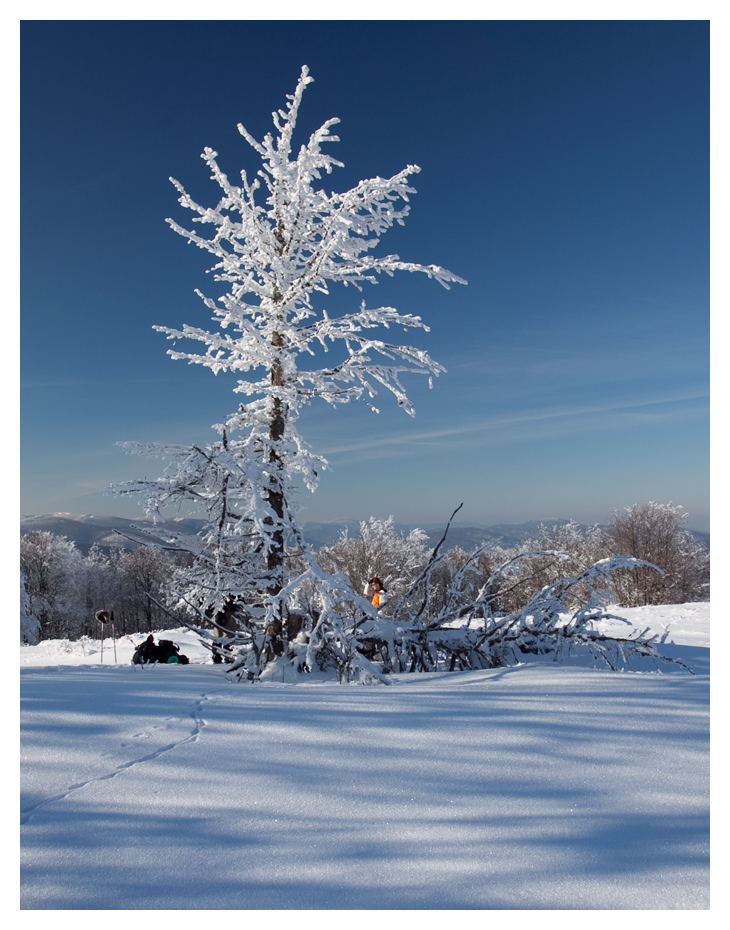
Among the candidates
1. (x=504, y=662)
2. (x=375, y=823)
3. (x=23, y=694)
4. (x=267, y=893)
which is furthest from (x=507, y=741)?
(x=504, y=662)

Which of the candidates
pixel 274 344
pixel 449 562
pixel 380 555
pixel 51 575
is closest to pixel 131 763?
pixel 274 344

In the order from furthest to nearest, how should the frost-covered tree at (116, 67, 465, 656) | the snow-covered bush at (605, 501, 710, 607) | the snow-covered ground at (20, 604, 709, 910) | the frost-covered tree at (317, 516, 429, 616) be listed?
1. the frost-covered tree at (317, 516, 429, 616)
2. the snow-covered bush at (605, 501, 710, 607)
3. the frost-covered tree at (116, 67, 465, 656)
4. the snow-covered ground at (20, 604, 709, 910)

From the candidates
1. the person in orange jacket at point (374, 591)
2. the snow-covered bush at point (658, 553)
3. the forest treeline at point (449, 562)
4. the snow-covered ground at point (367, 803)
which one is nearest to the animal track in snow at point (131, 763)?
the snow-covered ground at point (367, 803)

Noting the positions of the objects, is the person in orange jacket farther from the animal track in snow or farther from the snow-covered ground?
the animal track in snow

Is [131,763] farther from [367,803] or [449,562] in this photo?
[449,562]

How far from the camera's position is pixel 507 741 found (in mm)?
2135

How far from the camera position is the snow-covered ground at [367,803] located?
1301 millimetres

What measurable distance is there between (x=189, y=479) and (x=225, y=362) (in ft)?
4.75

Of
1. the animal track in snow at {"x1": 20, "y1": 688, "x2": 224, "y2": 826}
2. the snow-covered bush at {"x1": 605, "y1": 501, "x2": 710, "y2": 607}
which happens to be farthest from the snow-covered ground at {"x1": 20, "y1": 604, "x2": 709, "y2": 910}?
the snow-covered bush at {"x1": 605, "y1": 501, "x2": 710, "y2": 607}

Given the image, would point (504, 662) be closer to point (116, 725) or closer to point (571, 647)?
point (571, 647)

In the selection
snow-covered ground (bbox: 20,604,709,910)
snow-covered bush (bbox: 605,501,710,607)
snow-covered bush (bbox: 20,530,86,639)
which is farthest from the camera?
snow-covered bush (bbox: 20,530,86,639)

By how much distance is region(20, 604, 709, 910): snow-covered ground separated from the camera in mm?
1301

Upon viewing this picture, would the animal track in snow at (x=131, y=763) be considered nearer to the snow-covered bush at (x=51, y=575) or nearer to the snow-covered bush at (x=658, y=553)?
the snow-covered bush at (x=658, y=553)

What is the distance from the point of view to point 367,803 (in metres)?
1.66
